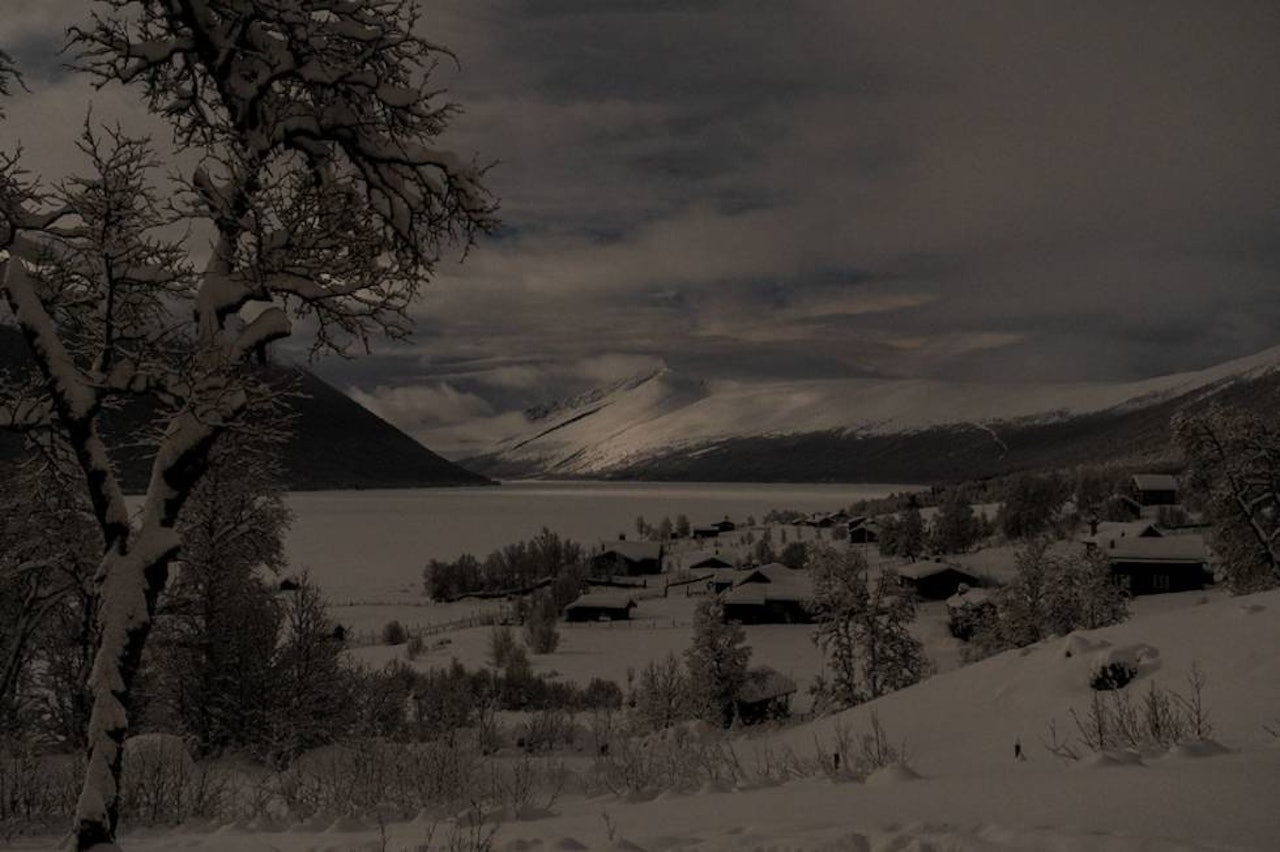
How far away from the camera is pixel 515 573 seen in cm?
9800

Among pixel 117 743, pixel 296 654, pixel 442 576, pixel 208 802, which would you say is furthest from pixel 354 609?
pixel 117 743

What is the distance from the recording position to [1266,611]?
14.5 metres

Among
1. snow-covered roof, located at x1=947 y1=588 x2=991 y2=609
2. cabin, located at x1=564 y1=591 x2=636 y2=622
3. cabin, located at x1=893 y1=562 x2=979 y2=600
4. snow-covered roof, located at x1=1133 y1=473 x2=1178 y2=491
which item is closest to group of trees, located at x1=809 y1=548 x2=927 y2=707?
snow-covered roof, located at x1=947 y1=588 x2=991 y2=609

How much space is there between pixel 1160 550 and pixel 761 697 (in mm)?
48295

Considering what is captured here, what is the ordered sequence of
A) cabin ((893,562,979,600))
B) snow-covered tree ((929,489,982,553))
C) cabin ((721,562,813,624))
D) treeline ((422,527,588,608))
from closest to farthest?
1. cabin ((721,562,813,624))
2. cabin ((893,562,979,600))
3. treeline ((422,527,588,608))
4. snow-covered tree ((929,489,982,553))

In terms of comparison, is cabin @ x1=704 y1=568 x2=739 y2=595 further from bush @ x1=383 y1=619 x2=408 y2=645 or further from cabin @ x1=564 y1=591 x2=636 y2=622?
bush @ x1=383 y1=619 x2=408 y2=645

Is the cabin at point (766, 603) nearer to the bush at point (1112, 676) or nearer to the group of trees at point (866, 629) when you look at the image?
the group of trees at point (866, 629)

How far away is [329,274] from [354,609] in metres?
72.6

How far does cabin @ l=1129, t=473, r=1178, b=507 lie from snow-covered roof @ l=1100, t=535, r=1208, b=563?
44.1 m

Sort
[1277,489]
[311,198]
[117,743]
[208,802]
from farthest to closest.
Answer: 1. [1277,489]
2. [208,802]
3. [311,198]
4. [117,743]

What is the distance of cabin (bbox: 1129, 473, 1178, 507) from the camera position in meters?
110

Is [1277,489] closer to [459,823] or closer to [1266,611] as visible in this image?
[1266,611]

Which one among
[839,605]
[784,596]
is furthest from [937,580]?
[839,605]

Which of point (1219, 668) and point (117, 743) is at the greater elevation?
point (117, 743)
